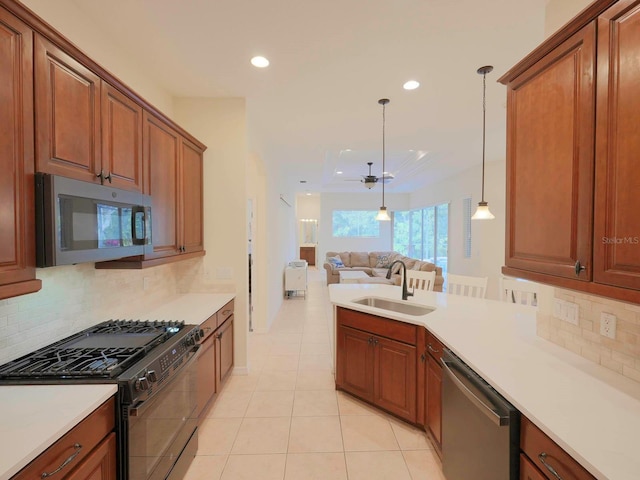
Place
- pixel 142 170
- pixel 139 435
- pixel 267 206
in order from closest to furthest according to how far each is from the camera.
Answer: pixel 139 435
pixel 142 170
pixel 267 206

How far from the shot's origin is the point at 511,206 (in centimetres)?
160

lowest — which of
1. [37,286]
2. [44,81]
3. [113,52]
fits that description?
[37,286]

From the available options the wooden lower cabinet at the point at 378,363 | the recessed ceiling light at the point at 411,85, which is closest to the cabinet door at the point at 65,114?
the wooden lower cabinet at the point at 378,363

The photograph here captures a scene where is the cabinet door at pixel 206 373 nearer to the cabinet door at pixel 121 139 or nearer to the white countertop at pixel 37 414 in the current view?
the white countertop at pixel 37 414

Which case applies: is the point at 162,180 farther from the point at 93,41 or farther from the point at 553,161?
the point at 553,161

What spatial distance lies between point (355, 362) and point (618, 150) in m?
2.24

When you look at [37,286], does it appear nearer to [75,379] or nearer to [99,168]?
[75,379]

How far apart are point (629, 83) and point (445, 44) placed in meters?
1.54

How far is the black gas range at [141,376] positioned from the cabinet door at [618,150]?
6.44ft

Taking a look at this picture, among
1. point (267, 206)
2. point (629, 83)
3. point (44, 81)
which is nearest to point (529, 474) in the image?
point (629, 83)

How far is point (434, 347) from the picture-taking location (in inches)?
78.9

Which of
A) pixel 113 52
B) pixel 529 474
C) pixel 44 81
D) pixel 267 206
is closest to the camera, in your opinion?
pixel 529 474

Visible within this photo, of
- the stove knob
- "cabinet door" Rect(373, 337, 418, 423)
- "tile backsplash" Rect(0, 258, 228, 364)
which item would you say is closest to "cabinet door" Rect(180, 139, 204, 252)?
"tile backsplash" Rect(0, 258, 228, 364)

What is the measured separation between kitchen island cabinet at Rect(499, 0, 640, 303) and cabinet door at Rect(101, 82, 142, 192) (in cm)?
224
